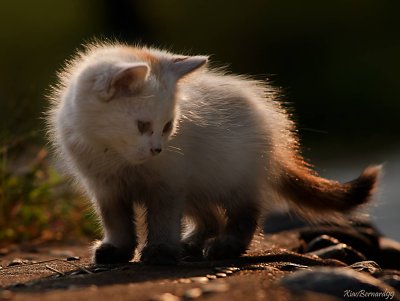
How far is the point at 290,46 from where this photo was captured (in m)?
16.2

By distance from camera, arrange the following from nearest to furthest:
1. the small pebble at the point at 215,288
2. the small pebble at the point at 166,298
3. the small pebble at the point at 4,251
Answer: the small pebble at the point at 166,298 < the small pebble at the point at 215,288 < the small pebble at the point at 4,251

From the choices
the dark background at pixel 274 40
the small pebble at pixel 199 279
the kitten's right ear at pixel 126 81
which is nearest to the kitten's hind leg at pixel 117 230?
the kitten's right ear at pixel 126 81

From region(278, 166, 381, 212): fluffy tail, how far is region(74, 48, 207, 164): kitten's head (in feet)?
3.98

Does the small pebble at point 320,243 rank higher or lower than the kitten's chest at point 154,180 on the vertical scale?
lower

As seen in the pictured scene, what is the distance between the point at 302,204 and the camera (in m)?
5.54

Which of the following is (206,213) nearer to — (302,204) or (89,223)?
(302,204)

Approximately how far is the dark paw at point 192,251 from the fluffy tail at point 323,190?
2.22ft

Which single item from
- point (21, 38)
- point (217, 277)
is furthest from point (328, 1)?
point (217, 277)

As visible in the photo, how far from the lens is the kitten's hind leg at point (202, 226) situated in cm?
536

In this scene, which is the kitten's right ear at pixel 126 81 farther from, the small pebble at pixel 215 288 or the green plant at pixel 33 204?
the green plant at pixel 33 204

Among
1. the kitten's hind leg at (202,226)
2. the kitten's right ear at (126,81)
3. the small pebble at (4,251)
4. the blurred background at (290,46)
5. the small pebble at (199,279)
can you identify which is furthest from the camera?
Answer: the blurred background at (290,46)

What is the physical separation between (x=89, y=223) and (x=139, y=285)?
355 centimetres

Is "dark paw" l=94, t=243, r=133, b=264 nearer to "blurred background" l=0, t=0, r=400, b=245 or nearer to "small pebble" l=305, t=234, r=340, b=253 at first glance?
"small pebble" l=305, t=234, r=340, b=253

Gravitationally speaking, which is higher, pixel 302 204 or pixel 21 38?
pixel 21 38
